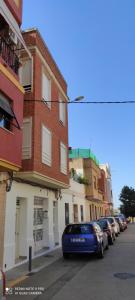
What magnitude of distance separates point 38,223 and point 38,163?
410 centimetres

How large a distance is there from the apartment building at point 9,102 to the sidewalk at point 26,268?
2.27 feet

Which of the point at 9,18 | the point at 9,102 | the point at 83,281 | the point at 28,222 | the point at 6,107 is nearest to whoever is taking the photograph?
the point at 83,281

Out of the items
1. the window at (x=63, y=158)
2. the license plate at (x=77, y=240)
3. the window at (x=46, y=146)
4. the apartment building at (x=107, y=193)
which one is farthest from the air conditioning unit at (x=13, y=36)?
the apartment building at (x=107, y=193)

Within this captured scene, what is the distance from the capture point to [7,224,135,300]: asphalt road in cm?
723

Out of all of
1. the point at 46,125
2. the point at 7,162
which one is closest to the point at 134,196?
the point at 46,125

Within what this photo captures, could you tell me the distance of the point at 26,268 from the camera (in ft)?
36.6

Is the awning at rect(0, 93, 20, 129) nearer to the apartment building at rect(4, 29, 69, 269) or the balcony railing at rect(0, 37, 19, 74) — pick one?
the balcony railing at rect(0, 37, 19, 74)

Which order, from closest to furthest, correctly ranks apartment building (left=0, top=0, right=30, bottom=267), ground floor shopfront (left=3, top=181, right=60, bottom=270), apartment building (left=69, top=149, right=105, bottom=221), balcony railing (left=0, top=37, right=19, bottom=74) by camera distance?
1. apartment building (left=0, top=0, right=30, bottom=267)
2. balcony railing (left=0, top=37, right=19, bottom=74)
3. ground floor shopfront (left=3, top=181, right=60, bottom=270)
4. apartment building (left=69, top=149, right=105, bottom=221)

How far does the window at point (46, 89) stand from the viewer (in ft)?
49.8

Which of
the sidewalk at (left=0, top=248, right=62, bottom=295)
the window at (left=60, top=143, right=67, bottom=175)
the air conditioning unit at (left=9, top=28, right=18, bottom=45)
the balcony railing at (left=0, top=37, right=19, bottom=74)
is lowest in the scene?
the sidewalk at (left=0, top=248, right=62, bottom=295)

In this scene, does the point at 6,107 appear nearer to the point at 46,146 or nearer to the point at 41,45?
the point at 46,146

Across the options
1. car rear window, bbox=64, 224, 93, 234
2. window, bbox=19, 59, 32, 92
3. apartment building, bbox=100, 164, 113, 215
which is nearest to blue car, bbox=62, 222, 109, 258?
car rear window, bbox=64, 224, 93, 234

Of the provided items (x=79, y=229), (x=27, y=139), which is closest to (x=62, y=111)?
(x=27, y=139)

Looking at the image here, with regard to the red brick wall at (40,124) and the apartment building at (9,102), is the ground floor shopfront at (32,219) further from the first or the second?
the red brick wall at (40,124)
